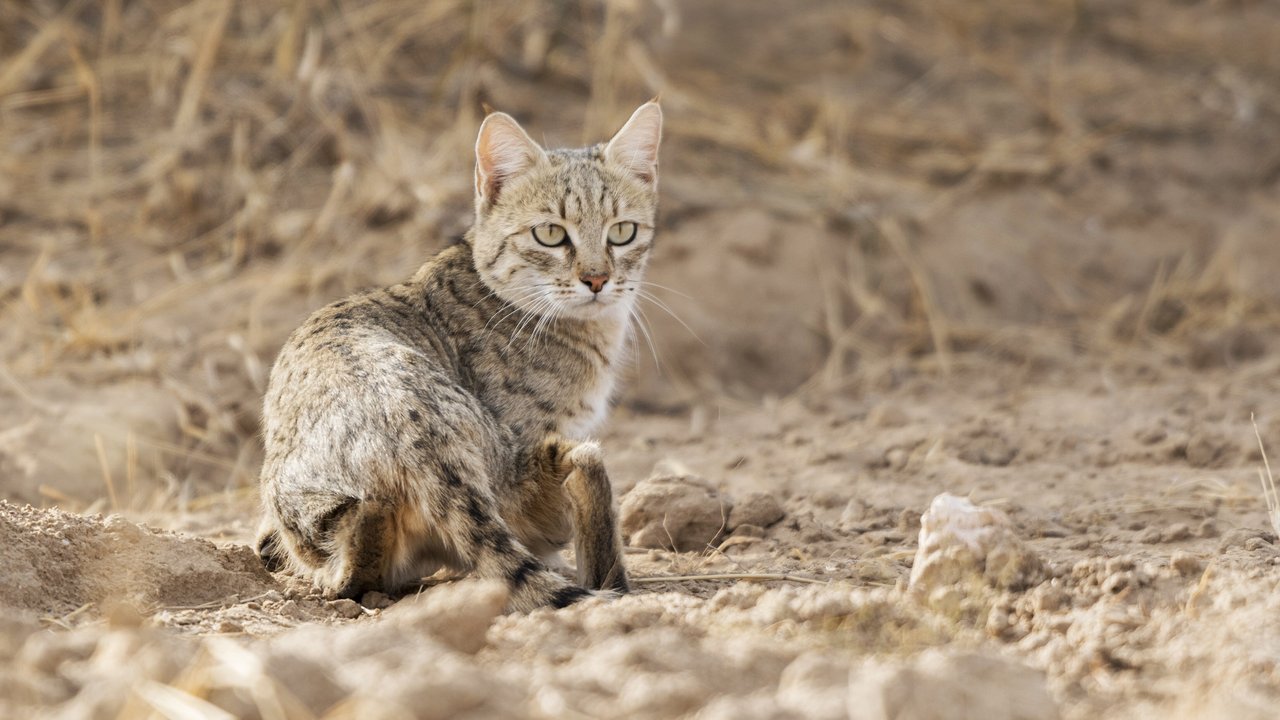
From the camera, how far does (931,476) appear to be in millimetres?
5727

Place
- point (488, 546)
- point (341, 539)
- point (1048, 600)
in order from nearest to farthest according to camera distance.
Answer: point (1048, 600) → point (488, 546) → point (341, 539)

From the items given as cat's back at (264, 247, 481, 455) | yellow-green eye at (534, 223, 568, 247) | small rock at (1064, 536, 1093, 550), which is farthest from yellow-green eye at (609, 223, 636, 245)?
small rock at (1064, 536, 1093, 550)

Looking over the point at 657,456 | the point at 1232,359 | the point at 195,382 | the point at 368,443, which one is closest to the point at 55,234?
the point at 195,382

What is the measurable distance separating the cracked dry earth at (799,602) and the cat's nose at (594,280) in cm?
78

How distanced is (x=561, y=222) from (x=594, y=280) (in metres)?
0.27

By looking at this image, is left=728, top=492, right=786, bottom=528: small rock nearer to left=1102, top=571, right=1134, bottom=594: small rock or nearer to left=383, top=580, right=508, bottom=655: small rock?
left=1102, top=571, right=1134, bottom=594: small rock

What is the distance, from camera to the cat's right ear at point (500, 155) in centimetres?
516

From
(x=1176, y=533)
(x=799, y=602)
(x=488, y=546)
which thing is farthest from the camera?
(x=1176, y=533)

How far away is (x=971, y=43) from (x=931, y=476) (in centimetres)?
602

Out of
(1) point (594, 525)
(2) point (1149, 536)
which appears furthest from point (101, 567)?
(2) point (1149, 536)

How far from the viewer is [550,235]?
5066 mm

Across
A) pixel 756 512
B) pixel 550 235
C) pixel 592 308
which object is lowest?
pixel 756 512

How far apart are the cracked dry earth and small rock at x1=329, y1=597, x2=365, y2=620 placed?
0.04 ft

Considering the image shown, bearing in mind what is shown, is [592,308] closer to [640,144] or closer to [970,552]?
[640,144]
